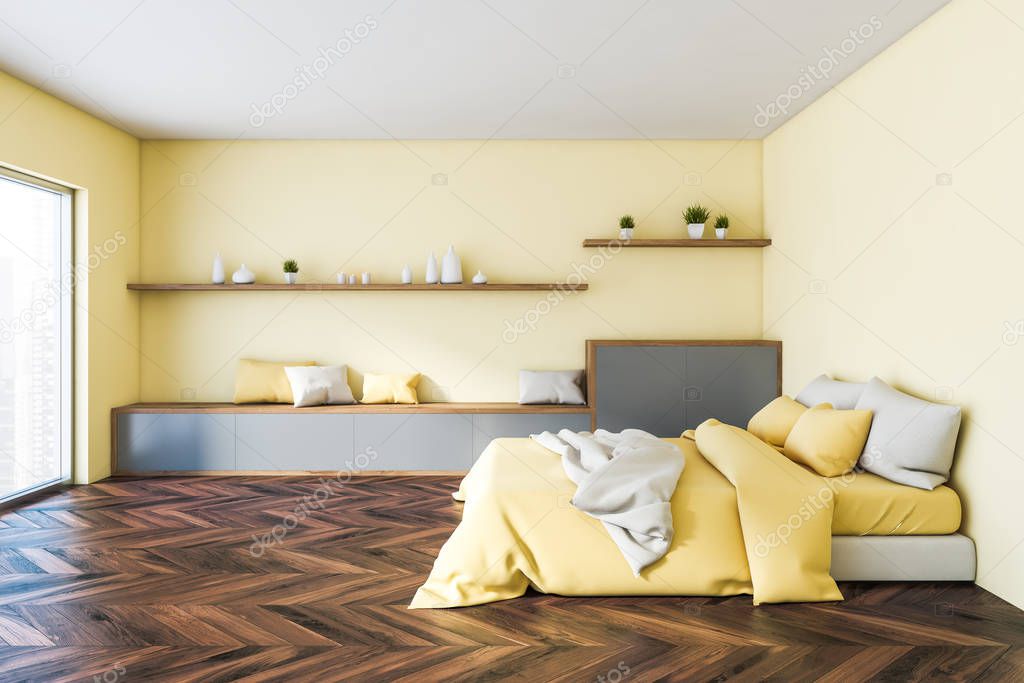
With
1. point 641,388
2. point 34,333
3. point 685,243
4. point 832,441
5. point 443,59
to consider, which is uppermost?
point 443,59

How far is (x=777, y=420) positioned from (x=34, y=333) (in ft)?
15.7

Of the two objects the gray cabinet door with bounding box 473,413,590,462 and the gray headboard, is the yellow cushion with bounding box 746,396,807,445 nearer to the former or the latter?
the gray headboard

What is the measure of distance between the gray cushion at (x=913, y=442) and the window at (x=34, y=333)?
5.03 meters

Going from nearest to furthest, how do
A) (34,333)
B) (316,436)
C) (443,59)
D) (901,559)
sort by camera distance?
(901,559) < (443,59) < (34,333) < (316,436)

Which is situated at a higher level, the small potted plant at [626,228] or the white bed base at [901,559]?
the small potted plant at [626,228]

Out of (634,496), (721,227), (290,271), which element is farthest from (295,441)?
(721,227)

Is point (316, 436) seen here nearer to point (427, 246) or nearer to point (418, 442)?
point (418, 442)

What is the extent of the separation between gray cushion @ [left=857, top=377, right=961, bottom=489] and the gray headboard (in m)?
2.06

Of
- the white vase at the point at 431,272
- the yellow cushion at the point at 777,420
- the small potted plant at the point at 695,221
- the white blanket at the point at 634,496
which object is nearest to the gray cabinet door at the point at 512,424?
the white vase at the point at 431,272

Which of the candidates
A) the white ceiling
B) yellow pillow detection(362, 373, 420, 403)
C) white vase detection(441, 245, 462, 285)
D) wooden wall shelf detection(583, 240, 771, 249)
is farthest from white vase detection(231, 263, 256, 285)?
wooden wall shelf detection(583, 240, 771, 249)

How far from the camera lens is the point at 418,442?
543 cm

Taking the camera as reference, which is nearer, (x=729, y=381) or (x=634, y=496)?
(x=634, y=496)

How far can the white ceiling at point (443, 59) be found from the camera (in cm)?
345

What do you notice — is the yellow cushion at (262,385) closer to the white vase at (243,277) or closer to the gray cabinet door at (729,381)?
the white vase at (243,277)
